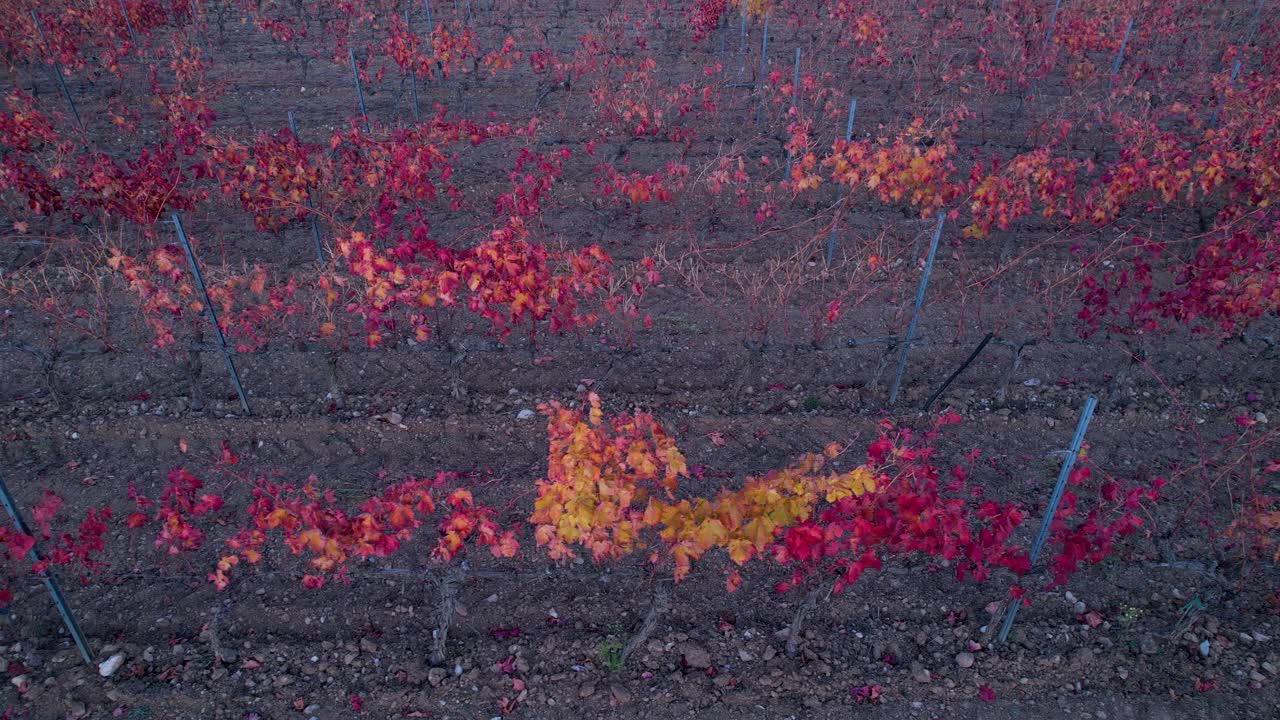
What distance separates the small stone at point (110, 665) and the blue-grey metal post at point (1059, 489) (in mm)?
4010

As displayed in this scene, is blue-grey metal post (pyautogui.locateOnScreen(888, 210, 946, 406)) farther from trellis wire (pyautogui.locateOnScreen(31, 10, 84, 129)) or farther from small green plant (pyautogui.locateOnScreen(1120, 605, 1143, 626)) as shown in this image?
trellis wire (pyautogui.locateOnScreen(31, 10, 84, 129))

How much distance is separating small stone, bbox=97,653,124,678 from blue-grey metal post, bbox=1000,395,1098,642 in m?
4.01

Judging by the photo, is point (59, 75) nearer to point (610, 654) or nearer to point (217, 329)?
point (217, 329)

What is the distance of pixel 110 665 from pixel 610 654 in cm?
223

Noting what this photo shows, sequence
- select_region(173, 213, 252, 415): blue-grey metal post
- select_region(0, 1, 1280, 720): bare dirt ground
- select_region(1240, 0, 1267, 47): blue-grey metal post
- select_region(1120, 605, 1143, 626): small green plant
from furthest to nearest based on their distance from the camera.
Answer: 1. select_region(1240, 0, 1267, 47): blue-grey metal post
2. select_region(173, 213, 252, 415): blue-grey metal post
3. select_region(1120, 605, 1143, 626): small green plant
4. select_region(0, 1, 1280, 720): bare dirt ground

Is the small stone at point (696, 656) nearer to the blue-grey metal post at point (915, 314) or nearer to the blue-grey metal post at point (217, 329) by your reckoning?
the blue-grey metal post at point (915, 314)

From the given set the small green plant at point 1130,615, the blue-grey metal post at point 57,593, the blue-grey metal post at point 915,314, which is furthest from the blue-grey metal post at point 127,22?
the small green plant at point 1130,615

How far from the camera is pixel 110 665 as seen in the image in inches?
136

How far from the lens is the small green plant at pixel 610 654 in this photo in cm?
350

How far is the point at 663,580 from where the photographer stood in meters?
3.48

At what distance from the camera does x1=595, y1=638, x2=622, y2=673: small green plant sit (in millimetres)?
3504

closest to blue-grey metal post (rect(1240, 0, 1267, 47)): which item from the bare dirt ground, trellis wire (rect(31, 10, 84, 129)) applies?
the bare dirt ground

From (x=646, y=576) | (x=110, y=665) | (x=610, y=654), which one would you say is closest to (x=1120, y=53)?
(x=646, y=576)

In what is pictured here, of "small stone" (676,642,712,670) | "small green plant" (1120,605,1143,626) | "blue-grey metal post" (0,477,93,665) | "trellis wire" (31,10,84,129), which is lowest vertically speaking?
"small stone" (676,642,712,670)
